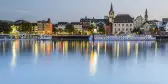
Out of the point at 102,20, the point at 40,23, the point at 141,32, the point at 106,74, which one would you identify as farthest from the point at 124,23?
the point at 106,74

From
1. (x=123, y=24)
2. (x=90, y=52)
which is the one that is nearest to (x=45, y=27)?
(x=123, y=24)

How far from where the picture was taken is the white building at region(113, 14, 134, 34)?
291 feet

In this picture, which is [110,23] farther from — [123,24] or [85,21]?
[85,21]

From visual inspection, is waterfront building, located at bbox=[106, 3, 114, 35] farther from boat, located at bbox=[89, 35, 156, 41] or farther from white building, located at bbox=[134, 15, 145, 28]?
boat, located at bbox=[89, 35, 156, 41]

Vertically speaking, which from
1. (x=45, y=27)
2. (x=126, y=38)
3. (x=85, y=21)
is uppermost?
(x=85, y=21)

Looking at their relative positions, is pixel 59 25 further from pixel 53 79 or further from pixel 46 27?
pixel 53 79

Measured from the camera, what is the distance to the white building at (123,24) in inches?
3489

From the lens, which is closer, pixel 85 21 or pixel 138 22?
pixel 138 22

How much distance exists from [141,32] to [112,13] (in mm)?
13137

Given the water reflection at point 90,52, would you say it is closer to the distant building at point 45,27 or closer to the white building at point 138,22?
the white building at point 138,22

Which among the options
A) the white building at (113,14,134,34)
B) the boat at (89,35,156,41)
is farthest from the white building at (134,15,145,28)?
the boat at (89,35,156,41)

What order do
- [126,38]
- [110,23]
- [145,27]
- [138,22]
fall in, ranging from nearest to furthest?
[126,38]
[145,27]
[110,23]
[138,22]

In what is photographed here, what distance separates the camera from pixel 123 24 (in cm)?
8862

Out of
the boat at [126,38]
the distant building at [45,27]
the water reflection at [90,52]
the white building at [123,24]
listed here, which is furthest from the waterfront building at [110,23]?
the water reflection at [90,52]
